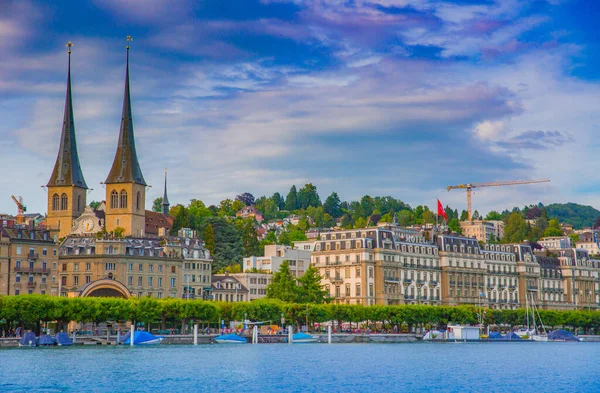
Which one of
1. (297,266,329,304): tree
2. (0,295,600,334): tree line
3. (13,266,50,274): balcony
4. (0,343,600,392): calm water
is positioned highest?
(13,266,50,274): balcony

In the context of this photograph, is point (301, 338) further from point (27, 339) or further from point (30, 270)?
point (30, 270)

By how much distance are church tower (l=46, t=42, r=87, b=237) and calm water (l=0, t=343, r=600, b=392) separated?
2678 inches

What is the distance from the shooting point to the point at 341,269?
160500 mm

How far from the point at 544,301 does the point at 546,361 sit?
8740 centimetres

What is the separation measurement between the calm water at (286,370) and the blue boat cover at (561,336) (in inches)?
1715

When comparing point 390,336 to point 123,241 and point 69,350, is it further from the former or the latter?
point 69,350

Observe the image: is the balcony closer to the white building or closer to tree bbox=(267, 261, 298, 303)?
tree bbox=(267, 261, 298, 303)

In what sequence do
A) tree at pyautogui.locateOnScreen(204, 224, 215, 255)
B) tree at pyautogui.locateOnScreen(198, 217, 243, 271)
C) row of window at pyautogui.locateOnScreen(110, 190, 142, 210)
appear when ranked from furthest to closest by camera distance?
tree at pyautogui.locateOnScreen(198, 217, 243, 271) < tree at pyautogui.locateOnScreen(204, 224, 215, 255) < row of window at pyautogui.locateOnScreen(110, 190, 142, 210)

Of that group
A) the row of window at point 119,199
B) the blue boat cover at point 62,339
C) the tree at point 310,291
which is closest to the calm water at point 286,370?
the blue boat cover at point 62,339

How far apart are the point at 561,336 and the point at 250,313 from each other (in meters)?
54.0

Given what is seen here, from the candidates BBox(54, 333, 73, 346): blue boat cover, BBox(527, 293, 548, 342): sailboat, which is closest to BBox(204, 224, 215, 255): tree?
BBox(527, 293, 548, 342): sailboat

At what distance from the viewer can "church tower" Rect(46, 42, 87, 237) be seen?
583 feet

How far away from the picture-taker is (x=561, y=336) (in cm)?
16088

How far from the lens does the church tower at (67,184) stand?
6993 inches
